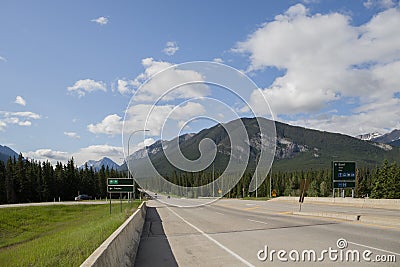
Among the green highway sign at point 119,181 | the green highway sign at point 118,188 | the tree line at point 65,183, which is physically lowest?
the tree line at point 65,183

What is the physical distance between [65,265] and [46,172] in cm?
9543

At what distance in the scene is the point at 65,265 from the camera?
7.61 metres

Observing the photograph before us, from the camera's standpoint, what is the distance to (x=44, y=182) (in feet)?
307

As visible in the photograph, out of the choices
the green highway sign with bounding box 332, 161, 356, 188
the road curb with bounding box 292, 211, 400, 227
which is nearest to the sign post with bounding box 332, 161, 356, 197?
the green highway sign with bounding box 332, 161, 356, 188

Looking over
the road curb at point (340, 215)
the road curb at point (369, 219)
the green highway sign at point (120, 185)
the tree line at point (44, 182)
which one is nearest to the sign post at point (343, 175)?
the road curb at point (340, 215)

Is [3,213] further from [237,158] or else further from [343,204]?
[343,204]

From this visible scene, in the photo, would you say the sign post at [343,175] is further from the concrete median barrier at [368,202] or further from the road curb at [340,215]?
the road curb at [340,215]

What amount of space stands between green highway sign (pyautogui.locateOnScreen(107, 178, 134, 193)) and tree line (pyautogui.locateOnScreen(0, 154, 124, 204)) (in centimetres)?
5491

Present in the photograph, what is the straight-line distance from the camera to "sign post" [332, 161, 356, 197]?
45.2 metres

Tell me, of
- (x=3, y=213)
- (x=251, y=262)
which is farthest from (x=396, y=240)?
(x=3, y=213)

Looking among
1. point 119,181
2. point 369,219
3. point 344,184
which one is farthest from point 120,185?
point 344,184

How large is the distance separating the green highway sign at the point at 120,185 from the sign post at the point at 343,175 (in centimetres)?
2341

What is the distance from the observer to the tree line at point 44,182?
283ft

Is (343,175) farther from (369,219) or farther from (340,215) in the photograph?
(369,219)
